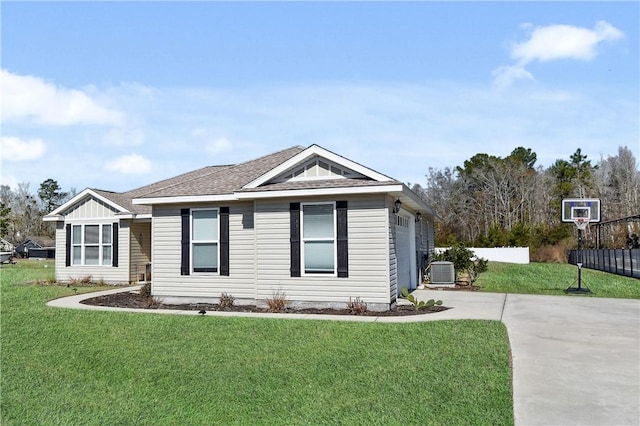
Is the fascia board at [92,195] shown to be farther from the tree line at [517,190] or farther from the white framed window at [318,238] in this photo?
the tree line at [517,190]

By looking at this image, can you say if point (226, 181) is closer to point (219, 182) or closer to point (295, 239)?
point (219, 182)

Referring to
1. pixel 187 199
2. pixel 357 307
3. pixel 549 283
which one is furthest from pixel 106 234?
pixel 549 283

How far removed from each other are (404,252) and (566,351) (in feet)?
22.6

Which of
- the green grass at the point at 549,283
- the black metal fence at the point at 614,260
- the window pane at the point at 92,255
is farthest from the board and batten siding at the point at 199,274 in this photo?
the black metal fence at the point at 614,260

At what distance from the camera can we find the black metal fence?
19.2 m

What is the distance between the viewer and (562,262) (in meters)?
30.4

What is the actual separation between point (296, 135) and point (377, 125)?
3.93m

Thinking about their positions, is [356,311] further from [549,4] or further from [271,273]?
[549,4]

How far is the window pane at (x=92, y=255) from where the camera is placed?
57.2 feet

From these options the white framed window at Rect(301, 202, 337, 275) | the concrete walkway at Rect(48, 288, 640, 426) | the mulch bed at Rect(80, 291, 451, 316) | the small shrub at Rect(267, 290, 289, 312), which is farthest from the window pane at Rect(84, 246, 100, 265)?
the white framed window at Rect(301, 202, 337, 275)

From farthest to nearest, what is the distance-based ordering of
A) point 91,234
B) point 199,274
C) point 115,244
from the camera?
point 91,234 < point 115,244 < point 199,274

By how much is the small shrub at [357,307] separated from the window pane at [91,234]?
1136cm

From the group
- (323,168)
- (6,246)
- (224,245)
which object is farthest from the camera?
(6,246)

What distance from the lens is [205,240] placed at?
12203 mm
